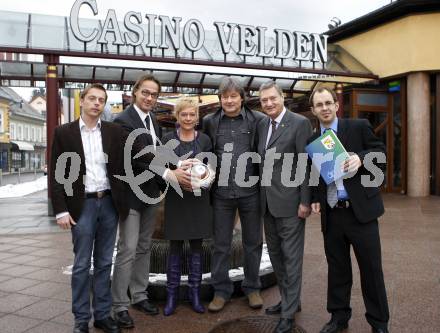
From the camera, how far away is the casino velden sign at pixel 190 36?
30.8 ft

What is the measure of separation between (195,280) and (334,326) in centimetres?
121

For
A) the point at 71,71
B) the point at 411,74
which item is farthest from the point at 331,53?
the point at 71,71

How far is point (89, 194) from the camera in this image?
316 centimetres

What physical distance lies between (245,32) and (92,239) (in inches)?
340

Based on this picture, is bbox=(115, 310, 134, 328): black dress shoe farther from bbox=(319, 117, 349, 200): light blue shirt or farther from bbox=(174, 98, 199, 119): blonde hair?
bbox=(319, 117, 349, 200): light blue shirt

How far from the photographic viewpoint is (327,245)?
10.8ft

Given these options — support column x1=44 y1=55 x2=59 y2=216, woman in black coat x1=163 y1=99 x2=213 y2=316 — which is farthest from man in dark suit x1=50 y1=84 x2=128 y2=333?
support column x1=44 y1=55 x2=59 y2=216

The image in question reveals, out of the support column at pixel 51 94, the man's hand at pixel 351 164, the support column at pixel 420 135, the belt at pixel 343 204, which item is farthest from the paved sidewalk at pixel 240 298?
the support column at pixel 420 135

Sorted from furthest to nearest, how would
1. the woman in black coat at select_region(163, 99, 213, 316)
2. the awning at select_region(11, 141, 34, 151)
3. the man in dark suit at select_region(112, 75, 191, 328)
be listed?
1. the awning at select_region(11, 141, 34, 151)
2. the woman in black coat at select_region(163, 99, 213, 316)
3. the man in dark suit at select_region(112, 75, 191, 328)

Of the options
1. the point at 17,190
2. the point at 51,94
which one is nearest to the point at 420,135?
the point at 51,94

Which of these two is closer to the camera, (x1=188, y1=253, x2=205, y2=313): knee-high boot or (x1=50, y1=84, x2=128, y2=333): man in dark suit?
(x1=50, y1=84, x2=128, y2=333): man in dark suit

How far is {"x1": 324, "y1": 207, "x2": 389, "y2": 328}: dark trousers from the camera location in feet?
9.98

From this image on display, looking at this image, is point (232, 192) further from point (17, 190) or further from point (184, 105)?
point (17, 190)

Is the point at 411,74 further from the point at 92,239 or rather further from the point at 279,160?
the point at 92,239
